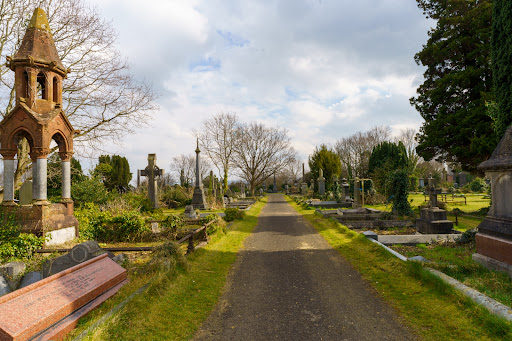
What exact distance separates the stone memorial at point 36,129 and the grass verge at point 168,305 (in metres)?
4.37

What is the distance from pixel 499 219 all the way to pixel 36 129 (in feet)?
39.2

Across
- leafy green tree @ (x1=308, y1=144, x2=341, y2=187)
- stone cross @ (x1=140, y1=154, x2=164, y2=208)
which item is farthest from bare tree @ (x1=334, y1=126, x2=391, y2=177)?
stone cross @ (x1=140, y1=154, x2=164, y2=208)

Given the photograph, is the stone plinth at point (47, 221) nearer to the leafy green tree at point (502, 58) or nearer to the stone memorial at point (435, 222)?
the stone memorial at point (435, 222)

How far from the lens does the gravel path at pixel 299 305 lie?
372cm

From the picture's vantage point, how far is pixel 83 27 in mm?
12695

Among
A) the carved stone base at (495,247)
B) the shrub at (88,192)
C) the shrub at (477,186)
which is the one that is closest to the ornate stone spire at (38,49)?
the shrub at (88,192)

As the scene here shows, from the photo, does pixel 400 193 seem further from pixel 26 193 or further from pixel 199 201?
pixel 26 193

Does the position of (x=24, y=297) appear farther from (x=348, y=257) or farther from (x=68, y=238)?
(x=348, y=257)

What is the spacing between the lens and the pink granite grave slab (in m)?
3.08

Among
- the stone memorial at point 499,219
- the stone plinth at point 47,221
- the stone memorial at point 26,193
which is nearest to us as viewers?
the stone memorial at point 499,219

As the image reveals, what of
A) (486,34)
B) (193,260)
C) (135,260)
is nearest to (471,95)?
(486,34)

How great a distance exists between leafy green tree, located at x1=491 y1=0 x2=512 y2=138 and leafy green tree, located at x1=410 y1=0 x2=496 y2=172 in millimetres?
7428

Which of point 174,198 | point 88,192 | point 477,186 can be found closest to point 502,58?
point 88,192

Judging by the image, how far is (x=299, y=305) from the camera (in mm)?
4594
